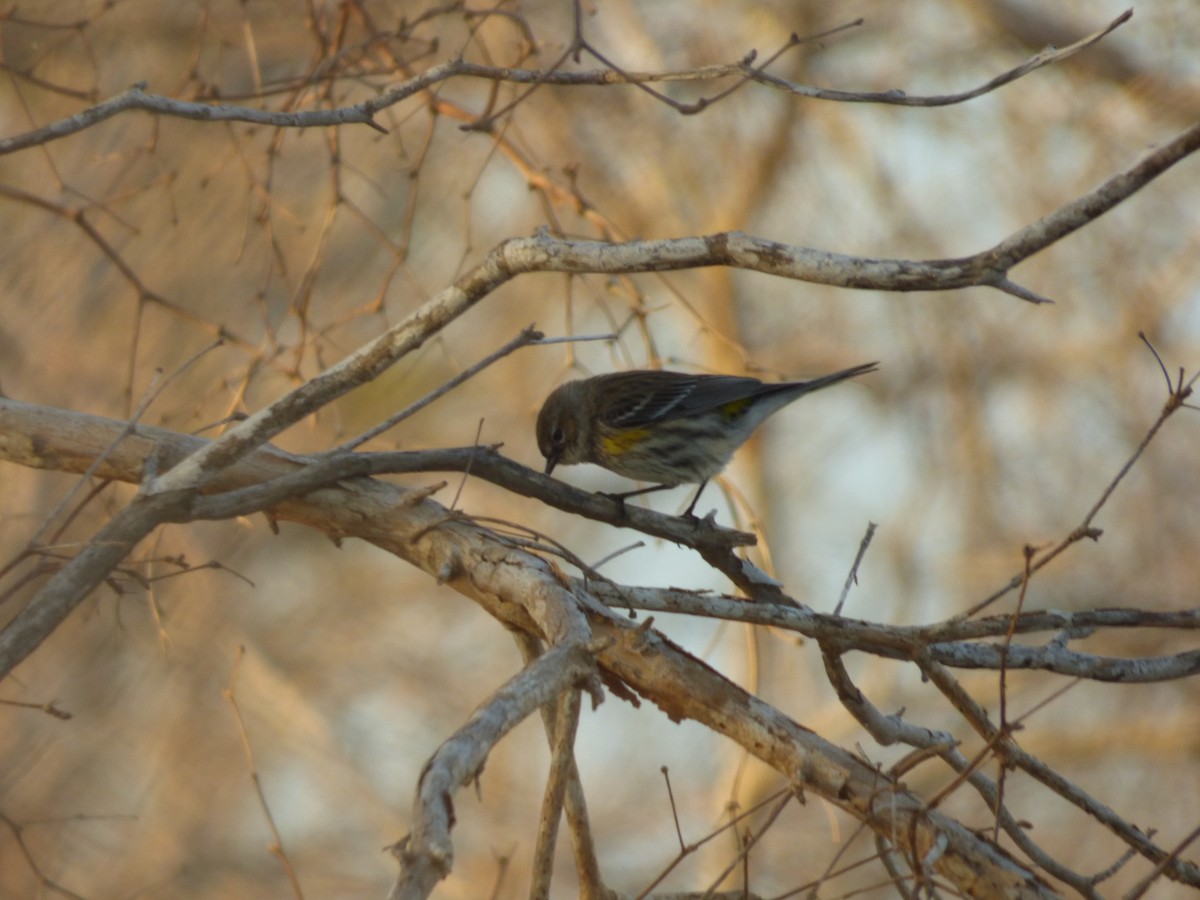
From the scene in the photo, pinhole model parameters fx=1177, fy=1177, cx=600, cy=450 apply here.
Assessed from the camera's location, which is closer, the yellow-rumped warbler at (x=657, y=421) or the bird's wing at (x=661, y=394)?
the yellow-rumped warbler at (x=657, y=421)

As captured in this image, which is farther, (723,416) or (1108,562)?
(1108,562)

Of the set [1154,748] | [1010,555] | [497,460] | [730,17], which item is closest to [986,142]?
[730,17]

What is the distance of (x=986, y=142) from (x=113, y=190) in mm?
5912

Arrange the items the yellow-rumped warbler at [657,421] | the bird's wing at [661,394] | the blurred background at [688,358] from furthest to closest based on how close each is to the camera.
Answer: the blurred background at [688,358] < the bird's wing at [661,394] < the yellow-rumped warbler at [657,421]

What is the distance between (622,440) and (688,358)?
232cm

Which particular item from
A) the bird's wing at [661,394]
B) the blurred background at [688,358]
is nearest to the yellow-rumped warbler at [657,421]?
the bird's wing at [661,394]

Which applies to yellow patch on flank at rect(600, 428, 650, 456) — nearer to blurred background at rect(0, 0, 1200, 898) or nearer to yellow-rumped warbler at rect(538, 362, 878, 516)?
yellow-rumped warbler at rect(538, 362, 878, 516)

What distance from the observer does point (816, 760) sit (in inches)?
106

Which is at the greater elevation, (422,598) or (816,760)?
(422,598)

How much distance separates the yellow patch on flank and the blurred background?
2438 mm

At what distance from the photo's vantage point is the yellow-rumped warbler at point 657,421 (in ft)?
16.4

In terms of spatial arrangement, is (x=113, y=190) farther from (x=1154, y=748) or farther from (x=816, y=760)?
(x=1154, y=748)

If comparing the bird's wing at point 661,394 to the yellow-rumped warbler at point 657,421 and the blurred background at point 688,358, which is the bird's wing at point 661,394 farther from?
the blurred background at point 688,358

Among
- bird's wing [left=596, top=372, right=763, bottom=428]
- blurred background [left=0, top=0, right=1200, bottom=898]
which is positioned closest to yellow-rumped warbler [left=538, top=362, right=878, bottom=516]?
bird's wing [left=596, top=372, right=763, bottom=428]
